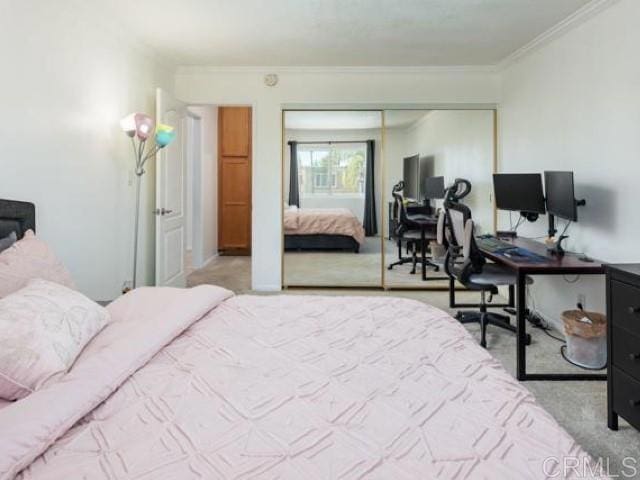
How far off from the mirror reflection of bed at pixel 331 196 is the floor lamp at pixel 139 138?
154 centimetres

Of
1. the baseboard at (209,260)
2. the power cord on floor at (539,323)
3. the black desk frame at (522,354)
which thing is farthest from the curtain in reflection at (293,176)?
the black desk frame at (522,354)

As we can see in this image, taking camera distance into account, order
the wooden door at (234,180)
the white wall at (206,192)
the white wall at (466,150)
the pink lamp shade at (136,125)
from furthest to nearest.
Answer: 1. the wooden door at (234,180)
2. the white wall at (206,192)
3. the white wall at (466,150)
4. the pink lamp shade at (136,125)

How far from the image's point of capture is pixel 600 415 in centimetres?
220

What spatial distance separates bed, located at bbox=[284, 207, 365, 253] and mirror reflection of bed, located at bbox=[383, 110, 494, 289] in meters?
0.68

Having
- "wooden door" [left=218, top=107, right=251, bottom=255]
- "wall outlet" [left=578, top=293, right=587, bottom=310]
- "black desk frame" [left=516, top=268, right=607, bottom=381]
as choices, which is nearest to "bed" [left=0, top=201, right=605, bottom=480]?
"black desk frame" [left=516, top=268, right=607, bottom=381]

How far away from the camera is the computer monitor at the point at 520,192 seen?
3.41m

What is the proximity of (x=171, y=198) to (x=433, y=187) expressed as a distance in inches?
112

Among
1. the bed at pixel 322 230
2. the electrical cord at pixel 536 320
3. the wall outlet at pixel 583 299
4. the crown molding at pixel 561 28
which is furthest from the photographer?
the bed at pixel 322 230

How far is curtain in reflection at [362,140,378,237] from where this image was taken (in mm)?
4934

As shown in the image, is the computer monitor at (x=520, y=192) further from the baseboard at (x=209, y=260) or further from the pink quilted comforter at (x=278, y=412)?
the baseboard at (x=209, y=260)

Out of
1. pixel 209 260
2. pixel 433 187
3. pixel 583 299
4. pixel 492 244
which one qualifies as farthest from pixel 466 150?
pixel 209 260

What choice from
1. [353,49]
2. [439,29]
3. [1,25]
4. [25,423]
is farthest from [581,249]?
[1,25]

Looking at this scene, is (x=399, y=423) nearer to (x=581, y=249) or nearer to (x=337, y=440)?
(x=337, y=440)

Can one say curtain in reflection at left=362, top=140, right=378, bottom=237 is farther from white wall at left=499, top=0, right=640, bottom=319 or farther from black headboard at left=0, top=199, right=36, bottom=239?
black headboard at left=0, top=199, right=36, bottom=239
